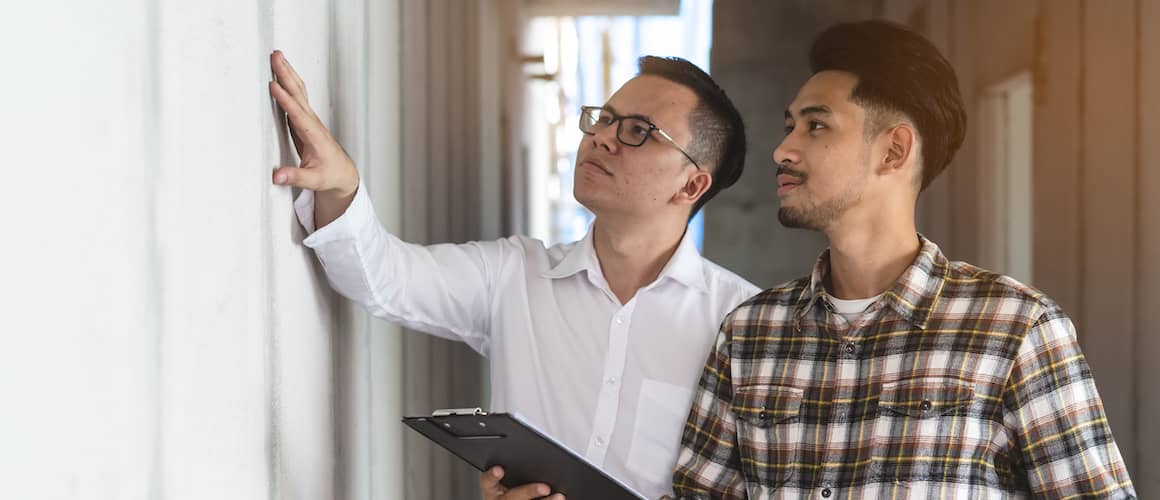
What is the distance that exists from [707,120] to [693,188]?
175mm

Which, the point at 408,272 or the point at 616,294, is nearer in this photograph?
the point at 408,272

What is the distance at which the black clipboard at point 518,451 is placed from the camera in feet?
5.56

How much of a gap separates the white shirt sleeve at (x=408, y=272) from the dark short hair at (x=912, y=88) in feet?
2.91

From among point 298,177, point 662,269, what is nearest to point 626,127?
point 662,269

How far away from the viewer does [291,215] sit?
1.75 m

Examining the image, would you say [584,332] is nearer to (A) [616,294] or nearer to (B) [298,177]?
(A) [616,294]

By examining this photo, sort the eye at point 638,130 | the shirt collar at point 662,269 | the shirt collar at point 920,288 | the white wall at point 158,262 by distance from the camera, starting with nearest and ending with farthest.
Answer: the white wall at point 158,262
the shirt collar at point 920,288
the shirt collar at point 662,269
the eye at point 638,130

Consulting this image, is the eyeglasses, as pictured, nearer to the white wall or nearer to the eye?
the eye

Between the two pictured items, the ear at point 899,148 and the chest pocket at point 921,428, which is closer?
the chest pocket at point 921,428

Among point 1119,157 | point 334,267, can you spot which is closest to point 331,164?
point 334,267

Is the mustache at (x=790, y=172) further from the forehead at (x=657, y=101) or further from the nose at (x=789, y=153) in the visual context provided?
the forehead at (x=657, y=101)

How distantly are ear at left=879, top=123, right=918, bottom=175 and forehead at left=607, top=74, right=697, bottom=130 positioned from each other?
79 centimetres

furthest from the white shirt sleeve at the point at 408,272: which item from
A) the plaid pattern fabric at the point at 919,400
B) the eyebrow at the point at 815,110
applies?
the eyebrow at the point at 815,110

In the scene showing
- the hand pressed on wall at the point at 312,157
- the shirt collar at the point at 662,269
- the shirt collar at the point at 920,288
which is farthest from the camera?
the shirt collar at the point at 662,269
